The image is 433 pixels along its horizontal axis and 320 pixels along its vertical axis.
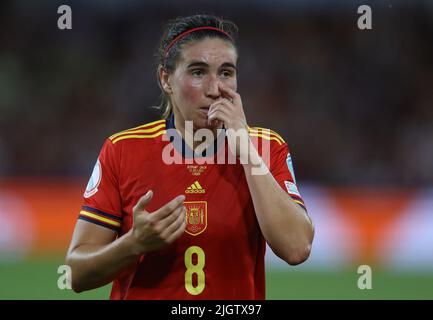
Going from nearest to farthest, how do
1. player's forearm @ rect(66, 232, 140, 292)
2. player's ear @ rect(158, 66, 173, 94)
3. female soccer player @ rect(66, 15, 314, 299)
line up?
→ player's forearm @ rect(66, 232, 140, 292) → female soccer player @ rect(66, 15, 314, 299) → player's ear @ rect(158, 66, 173, 94)

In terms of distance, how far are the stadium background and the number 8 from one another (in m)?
6.55

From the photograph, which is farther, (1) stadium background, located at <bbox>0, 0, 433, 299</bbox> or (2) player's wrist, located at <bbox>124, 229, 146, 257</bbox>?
(1) stadium background, located at <bbox>0, 0, 433, 299</bbox>

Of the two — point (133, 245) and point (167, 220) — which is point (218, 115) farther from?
point (133, 245)

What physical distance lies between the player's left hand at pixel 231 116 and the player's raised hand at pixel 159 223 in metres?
0.44

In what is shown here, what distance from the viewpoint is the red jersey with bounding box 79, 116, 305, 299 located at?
297cm

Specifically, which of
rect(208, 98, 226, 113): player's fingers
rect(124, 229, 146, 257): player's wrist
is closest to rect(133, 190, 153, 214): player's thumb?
rect(124, 229, 146, 257): player's wrist

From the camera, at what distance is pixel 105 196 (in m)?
3.05

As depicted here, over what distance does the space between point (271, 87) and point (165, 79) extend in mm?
10566

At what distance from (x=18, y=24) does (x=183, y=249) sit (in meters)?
12.5

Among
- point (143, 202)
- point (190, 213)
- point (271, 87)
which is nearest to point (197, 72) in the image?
point (190, 213)

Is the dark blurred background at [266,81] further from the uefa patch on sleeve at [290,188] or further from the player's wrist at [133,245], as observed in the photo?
the player's wrist at [133,245]

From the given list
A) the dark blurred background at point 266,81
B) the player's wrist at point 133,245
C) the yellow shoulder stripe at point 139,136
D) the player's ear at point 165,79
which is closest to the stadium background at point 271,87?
the dark blurred background at point 266,81

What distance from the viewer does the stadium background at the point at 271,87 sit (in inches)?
472

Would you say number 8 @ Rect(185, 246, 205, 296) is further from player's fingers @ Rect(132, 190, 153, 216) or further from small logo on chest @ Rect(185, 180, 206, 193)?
player's fingers @ Rect(132, 190, 153, 216)
